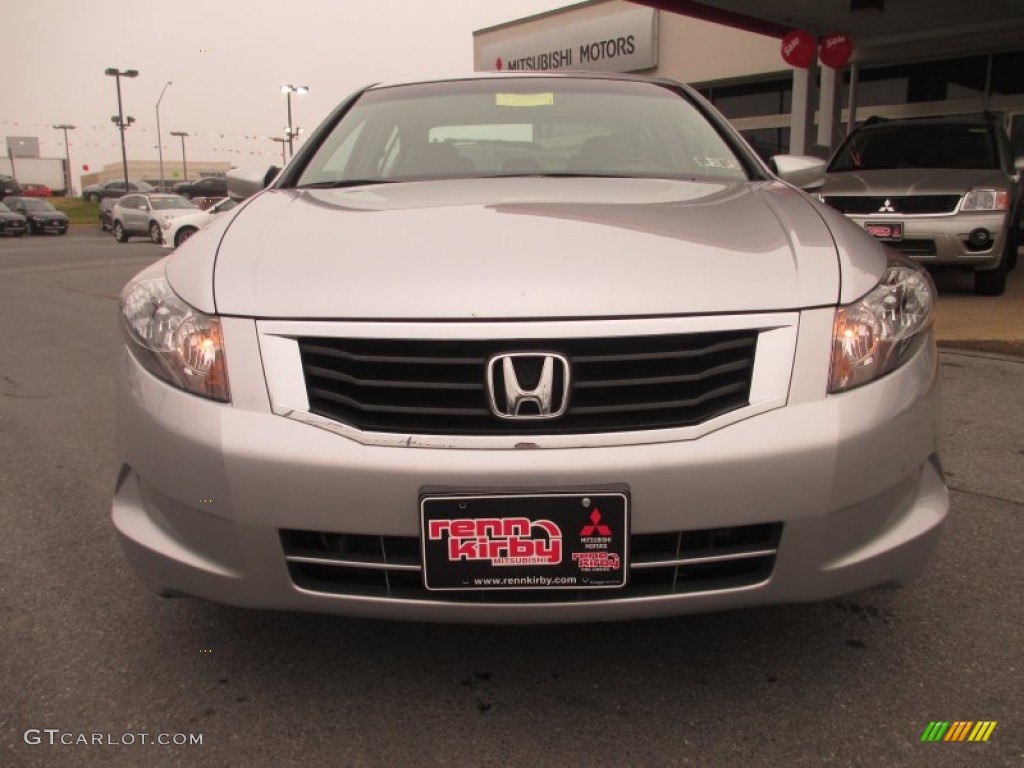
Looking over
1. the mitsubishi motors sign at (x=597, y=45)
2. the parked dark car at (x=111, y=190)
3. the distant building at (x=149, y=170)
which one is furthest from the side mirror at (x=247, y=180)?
the distant building at (x=149, y=170)

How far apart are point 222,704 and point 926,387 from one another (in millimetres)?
1611

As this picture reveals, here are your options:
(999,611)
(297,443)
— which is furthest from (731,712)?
(297,443)

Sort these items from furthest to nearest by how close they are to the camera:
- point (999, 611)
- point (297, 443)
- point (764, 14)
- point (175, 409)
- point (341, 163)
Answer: point (764, 14) < point (341, 163) < point (999, 611) < point (175, 409) < point (297, 443)

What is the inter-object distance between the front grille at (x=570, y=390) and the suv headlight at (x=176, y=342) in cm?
20

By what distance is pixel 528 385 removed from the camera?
1.57m

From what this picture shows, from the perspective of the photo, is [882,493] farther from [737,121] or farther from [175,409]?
[737,121]

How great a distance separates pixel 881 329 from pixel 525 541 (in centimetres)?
84

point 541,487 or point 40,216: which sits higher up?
point 541,487

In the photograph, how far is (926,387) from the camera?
5.81 ft

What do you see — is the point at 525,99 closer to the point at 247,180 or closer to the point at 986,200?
the point at 247,180

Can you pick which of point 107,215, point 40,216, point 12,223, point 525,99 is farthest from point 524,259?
point 107,215

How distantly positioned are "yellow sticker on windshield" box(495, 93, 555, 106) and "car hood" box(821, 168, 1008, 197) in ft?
15.0

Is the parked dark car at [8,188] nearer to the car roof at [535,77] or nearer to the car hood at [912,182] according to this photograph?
the car hood at [912,182]

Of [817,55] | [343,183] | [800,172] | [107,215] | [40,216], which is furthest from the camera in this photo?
[107,215]
